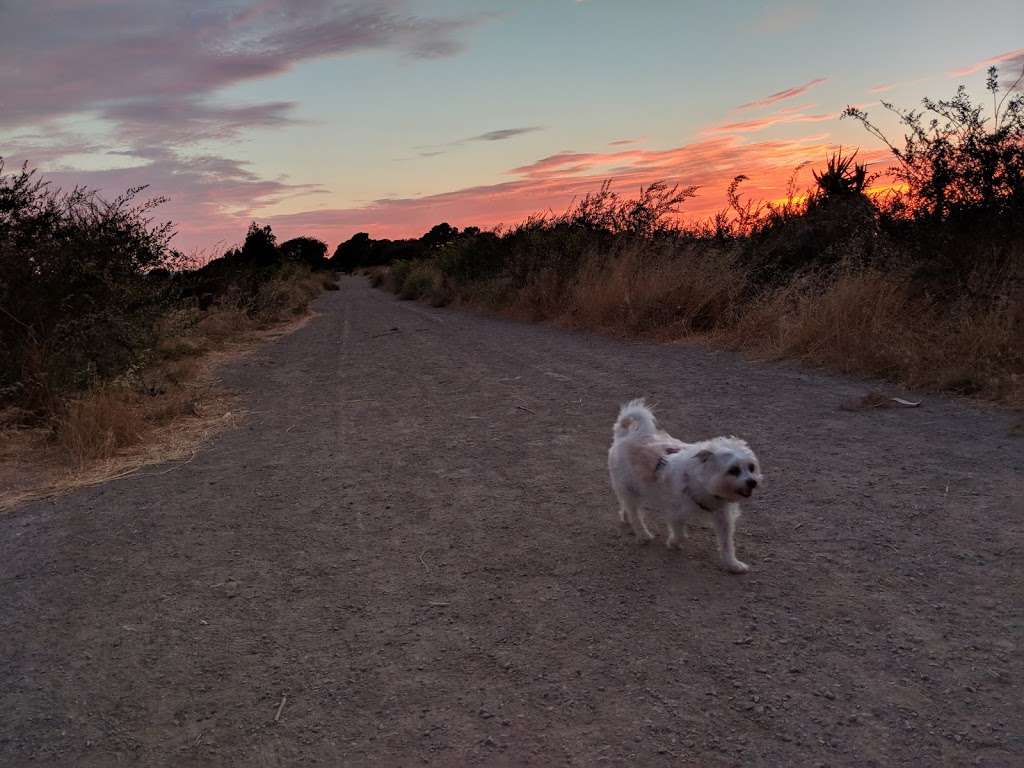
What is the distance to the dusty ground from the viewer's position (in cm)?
257

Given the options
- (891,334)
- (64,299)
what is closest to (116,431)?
(64,299)

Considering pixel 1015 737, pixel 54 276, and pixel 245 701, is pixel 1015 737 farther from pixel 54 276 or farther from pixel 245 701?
pixel 54 276

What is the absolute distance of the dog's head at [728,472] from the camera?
3631 millimetres

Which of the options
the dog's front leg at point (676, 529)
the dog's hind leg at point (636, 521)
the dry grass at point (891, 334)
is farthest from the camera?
the dry grass at point (891, 334)

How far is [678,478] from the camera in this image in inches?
154

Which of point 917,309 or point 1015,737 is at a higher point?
point 917,309

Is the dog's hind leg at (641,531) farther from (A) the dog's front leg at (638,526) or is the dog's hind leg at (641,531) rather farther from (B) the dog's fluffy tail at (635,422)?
(B) the dog's fluffy tail at (635,422)

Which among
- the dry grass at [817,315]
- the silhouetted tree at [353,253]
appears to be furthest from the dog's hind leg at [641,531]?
the silhouetted tree at [353,253]

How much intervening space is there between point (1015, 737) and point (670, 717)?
3.51 feet

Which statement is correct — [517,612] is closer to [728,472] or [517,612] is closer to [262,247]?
[728,472]

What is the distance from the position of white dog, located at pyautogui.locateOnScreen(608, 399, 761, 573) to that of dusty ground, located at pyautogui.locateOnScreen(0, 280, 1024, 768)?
211 millimetres

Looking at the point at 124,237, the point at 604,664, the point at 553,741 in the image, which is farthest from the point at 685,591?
the point at 124,237

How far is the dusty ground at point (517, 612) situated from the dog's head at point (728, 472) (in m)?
0.43

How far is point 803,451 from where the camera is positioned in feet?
18.7
